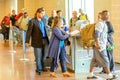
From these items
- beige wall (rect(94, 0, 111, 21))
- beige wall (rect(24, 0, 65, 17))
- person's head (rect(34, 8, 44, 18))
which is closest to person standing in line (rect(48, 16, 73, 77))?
person's head (rect(34, 8, 44, 18))

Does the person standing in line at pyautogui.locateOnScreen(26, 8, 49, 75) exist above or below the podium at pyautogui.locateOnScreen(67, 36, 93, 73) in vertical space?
above

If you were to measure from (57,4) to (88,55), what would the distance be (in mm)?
7130

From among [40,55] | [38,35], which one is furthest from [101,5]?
[40,55]

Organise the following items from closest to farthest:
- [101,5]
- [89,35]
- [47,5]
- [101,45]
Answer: [101,45] → [89,35] → [101,5] → [47,5]

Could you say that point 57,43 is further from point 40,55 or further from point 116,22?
point 116,22

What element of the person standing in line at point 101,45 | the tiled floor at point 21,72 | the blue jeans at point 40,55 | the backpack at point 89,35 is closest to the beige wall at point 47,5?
the tiled floor at point 21,72

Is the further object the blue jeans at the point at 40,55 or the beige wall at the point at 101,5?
the beige wall at the point at 101,5

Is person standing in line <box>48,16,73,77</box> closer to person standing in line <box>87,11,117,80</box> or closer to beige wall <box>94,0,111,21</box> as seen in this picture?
person standing in line <box>87,11,117,80</box>

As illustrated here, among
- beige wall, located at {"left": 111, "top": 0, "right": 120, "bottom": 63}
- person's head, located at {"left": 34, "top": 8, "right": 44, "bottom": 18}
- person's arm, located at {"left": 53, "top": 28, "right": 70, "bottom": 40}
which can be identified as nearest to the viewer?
person's arm, located at {"left": 53, "top": 28, "right": 70, "bottom": 40}

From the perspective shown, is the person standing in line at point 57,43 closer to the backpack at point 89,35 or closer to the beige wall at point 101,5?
the backpack at point 89,35

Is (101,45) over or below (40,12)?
below

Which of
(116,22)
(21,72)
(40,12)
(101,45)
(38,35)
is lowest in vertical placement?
(21,72)

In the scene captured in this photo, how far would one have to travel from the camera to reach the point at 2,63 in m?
8.64

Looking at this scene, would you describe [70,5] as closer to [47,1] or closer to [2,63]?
[47,1]
